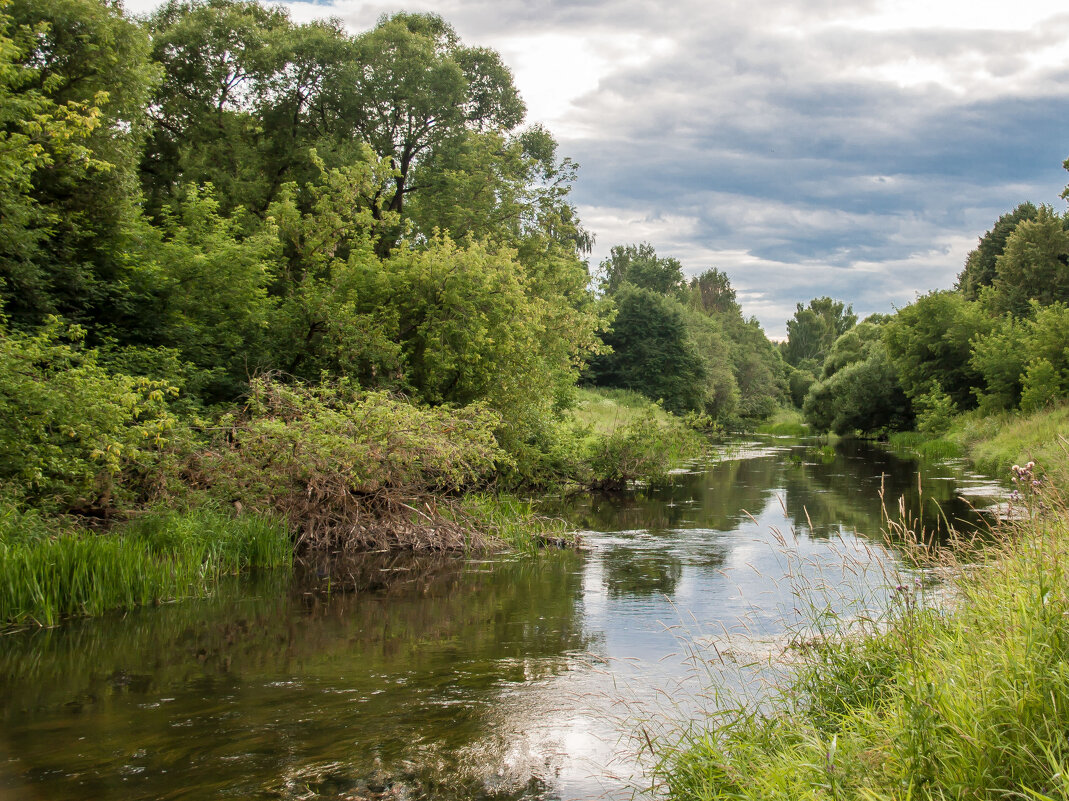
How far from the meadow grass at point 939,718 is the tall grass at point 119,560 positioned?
24.0 ft

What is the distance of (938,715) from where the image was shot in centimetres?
378

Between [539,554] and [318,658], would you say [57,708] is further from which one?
[539,554]

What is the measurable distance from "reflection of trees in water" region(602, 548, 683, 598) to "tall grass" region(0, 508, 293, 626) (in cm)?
507

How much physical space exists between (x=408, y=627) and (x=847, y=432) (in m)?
50.4

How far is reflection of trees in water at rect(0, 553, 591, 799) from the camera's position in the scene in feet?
18.7

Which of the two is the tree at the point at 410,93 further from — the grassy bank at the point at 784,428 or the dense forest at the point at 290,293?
the grassy bank at the point at 784,428

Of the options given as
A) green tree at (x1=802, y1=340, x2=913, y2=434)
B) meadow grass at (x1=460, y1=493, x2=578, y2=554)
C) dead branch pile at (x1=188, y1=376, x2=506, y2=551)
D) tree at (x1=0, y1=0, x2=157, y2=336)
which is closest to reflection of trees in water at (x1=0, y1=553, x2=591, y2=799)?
dead branch pile at (x1=188, y1=376, x2=506, y2=551)

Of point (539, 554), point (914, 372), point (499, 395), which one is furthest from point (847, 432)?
point (539, 554)

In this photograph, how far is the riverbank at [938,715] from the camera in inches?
137

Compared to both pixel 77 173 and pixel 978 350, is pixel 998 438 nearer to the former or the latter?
pixel 978 350

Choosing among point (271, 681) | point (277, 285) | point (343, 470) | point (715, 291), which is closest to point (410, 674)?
point (271, 681)

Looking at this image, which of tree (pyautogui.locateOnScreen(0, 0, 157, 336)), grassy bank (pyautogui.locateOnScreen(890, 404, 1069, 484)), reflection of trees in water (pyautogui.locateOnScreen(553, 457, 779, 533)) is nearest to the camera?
tree (pyautogui.locateOnScreen(0, 0, 157, 336))

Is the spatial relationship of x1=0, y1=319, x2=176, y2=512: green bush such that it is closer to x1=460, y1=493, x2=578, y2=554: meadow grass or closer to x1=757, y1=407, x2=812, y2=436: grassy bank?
x1=460, y1=493, x2=578, y2=554: meadow grass

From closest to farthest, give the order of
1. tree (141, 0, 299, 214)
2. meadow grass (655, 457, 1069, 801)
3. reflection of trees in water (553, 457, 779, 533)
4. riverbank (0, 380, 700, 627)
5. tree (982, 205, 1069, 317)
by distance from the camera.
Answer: meadow grass (655, 457, 1069, 801), riverbank (0, 380, 700, 627), reflection of trees in water (553, 457, 779, 533), tree (141, 0, 299, 214), tree (982, 205, 1069, 317)
